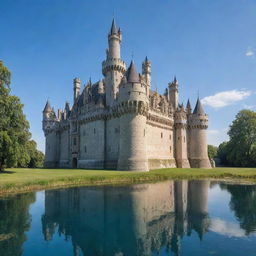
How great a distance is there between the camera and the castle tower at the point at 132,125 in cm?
3831

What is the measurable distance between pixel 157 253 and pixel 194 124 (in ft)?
157

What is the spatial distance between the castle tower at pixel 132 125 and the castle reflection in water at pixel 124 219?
640 inches

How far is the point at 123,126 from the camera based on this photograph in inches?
1567

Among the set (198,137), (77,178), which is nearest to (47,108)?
(198,137)

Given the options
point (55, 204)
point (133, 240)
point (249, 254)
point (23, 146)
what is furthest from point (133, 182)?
point (249, 254)

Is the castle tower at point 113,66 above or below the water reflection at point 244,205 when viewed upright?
above

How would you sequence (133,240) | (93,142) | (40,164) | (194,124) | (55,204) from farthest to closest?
1. (40,164)
2. (194,124)
3. (93,142)
4. (55,204)
5. (133,240)

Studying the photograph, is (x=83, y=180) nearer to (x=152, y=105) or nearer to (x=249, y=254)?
(x=249, y=254)

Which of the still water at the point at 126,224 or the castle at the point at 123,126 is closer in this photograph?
the still water at the point at 126,224

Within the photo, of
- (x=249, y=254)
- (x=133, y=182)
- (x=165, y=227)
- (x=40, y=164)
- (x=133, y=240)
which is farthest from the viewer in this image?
(x=40, y=164)

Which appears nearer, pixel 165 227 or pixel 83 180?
pixel 165 227

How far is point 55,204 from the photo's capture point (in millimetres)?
17734

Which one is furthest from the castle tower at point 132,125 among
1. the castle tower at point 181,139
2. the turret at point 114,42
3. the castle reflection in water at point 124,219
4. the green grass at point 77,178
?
the castle reflection in water at point 124,219

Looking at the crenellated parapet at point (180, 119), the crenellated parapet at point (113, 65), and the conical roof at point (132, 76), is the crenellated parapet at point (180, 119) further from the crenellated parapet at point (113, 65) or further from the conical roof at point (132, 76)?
the conical roof at point (132, 76)
